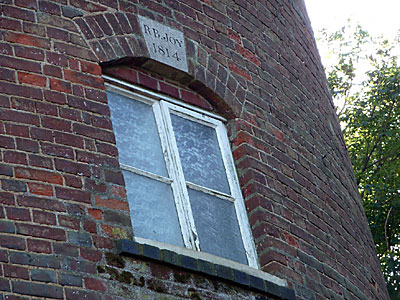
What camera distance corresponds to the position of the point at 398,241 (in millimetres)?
13852

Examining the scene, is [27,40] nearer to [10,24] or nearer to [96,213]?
[10,24]

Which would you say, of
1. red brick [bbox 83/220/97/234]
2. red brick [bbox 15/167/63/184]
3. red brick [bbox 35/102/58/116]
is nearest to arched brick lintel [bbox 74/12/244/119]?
red brick [bbox 35/102/58/116]

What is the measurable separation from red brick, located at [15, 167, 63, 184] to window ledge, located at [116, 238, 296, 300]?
1.72 feet

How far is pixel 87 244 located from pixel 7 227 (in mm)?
483

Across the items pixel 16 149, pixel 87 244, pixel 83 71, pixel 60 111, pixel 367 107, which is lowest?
pixel 87 244

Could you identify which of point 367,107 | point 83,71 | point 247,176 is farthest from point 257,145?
point 367,107

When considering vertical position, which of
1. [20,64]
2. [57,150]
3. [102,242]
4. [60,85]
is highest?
[20,64]

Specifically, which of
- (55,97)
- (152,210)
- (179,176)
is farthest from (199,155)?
(55,97)

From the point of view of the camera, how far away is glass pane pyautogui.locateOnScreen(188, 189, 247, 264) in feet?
18.2

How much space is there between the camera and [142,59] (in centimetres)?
581

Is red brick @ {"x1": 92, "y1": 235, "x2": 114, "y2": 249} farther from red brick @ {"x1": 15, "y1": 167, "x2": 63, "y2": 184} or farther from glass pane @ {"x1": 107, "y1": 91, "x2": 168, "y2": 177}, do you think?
glass pane @ {"x1": 107, "y1": 91, "x2": 168, "y2": 177}

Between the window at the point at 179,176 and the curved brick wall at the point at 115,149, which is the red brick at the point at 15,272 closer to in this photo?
the curved brick wall at the point at 115,149

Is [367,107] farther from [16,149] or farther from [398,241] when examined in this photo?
[16,149]

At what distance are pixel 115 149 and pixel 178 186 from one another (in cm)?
64
